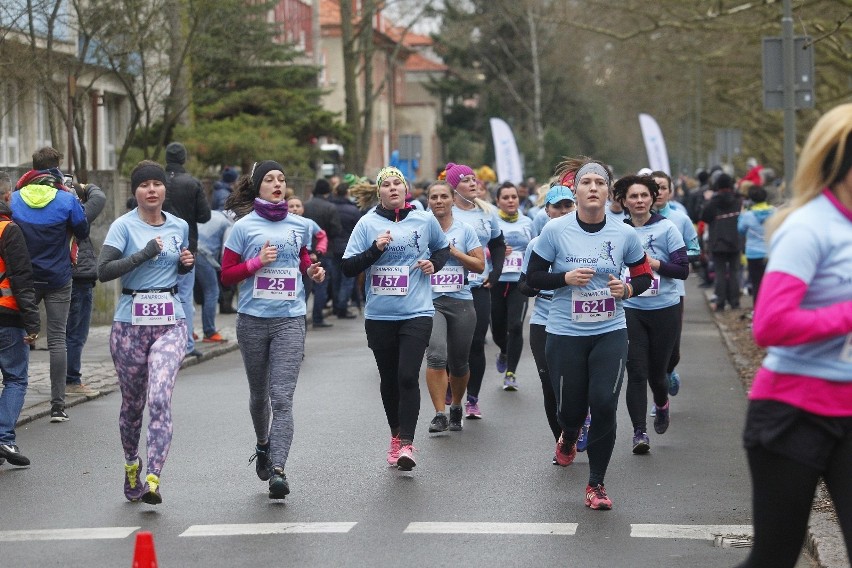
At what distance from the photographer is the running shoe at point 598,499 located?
26.8ft

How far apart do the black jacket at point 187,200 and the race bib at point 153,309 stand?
7273 millimetres

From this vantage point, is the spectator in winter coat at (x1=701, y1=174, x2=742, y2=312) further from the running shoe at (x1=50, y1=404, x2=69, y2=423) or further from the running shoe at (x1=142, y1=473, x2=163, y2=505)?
the running shoe at (x1=142, y1=473, x2=163, y2=505)

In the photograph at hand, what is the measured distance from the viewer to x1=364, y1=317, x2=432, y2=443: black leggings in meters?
9.54

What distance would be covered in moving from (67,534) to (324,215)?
14.2 metres

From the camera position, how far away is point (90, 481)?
9.30 m

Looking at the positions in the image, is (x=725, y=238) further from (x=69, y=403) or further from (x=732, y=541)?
(x=732, y=541)

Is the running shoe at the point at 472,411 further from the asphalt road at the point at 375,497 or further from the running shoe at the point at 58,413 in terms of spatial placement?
the running shoe at the point at 58,413

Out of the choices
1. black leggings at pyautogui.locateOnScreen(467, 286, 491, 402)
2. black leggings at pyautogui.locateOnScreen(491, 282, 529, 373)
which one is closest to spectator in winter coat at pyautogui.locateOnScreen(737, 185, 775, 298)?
black leggings at pyautogui.locateOnScreen(491, 282, 529, 373)

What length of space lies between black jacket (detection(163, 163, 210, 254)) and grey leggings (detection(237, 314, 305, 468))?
7.17 meters

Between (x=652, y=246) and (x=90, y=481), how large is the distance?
12.7ft

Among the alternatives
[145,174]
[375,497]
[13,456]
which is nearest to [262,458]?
[375,497]

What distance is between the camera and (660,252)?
1029cm

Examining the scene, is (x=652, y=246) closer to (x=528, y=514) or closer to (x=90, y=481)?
(x=528, y=514)

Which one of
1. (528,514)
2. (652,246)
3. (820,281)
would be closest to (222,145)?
(652,246)
